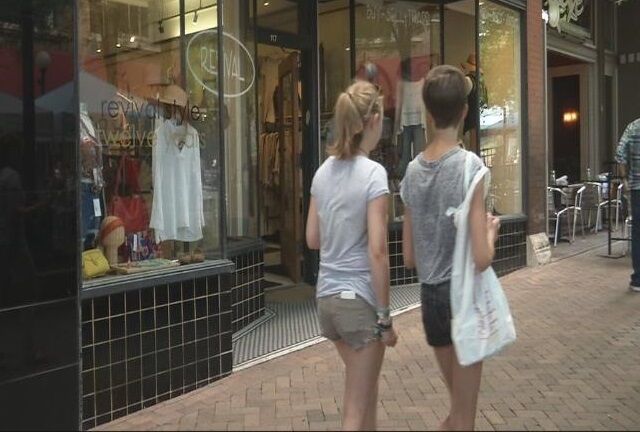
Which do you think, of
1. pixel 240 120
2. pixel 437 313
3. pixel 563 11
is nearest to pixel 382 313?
pixel 437 313

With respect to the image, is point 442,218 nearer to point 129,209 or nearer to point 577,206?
point 129,209

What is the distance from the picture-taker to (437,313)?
3092 mm

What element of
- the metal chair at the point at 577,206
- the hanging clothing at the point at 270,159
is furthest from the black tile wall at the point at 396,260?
the metal chair at the point at 577,206

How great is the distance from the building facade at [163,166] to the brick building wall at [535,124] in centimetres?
80

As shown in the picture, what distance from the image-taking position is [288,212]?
27.8ft

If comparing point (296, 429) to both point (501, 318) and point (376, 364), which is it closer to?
point (376, 364)

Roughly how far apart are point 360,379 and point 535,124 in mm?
7491

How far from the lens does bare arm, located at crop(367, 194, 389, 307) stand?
3.00 m

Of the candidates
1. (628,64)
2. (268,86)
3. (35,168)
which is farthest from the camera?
(628,64)

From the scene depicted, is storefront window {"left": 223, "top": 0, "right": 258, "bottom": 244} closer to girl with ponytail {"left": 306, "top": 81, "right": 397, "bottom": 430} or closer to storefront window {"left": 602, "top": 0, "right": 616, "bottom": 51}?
girl with ponytail {"left": 306, "top": 81, "right": 397, "bottom": 430}

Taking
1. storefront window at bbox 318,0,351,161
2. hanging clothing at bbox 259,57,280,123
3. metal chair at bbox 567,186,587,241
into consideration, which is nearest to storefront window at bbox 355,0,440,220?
storefront window at bbox 318,0,351,161

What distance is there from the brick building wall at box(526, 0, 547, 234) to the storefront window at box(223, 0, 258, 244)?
4.11 metres

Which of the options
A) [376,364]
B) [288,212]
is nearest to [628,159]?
[288,212]

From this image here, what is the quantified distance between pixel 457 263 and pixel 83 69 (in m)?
3.22
